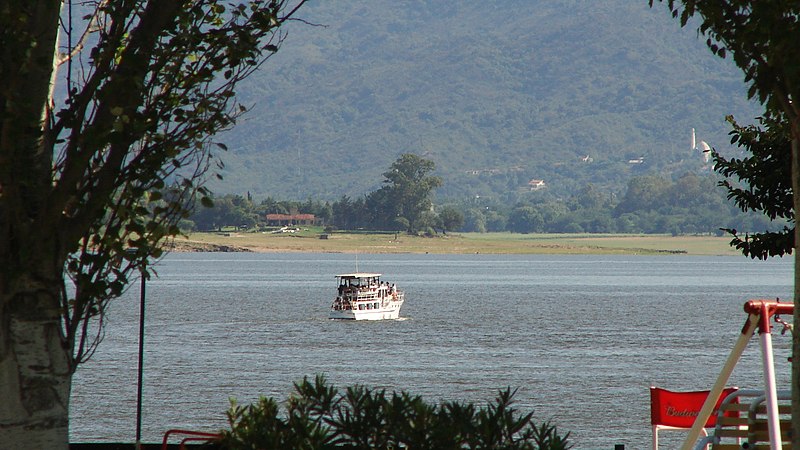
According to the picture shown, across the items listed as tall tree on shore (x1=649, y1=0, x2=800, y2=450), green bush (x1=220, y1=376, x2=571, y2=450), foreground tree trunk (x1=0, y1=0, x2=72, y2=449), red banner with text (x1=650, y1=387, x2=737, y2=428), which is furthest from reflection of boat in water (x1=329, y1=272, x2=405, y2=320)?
foreground tree trunk (x1=0, y1=0, x2=72, y2=449)

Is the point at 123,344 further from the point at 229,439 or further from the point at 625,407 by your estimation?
the point at 229,439

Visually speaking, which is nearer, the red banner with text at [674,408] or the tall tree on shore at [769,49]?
the tall tree on shore at [769,49]

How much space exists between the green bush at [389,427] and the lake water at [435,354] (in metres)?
4.86

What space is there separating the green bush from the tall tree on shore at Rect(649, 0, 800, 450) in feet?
5.71

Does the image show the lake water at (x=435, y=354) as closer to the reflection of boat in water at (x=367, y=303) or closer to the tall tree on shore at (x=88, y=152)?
the reflection of boat in water at (x=367, y=303)

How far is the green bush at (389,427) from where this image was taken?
7184 millimetres

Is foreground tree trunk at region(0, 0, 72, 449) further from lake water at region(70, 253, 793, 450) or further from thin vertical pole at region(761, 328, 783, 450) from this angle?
lake water at region(70, 253, 793, 450)

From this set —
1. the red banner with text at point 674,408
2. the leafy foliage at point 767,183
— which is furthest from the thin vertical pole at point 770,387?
the leafy foliage at point 767,183

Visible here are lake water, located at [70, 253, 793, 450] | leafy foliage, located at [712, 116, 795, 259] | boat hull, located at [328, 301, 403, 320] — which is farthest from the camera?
boat hull, located at [328, 301, 403, 320]

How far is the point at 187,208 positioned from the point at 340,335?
70939 millimetres

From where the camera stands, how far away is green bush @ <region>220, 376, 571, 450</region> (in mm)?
7184

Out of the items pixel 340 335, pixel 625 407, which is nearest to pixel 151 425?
pixel 625 407

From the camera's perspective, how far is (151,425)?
3866 centimetres

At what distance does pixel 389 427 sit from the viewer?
7.50 metres
